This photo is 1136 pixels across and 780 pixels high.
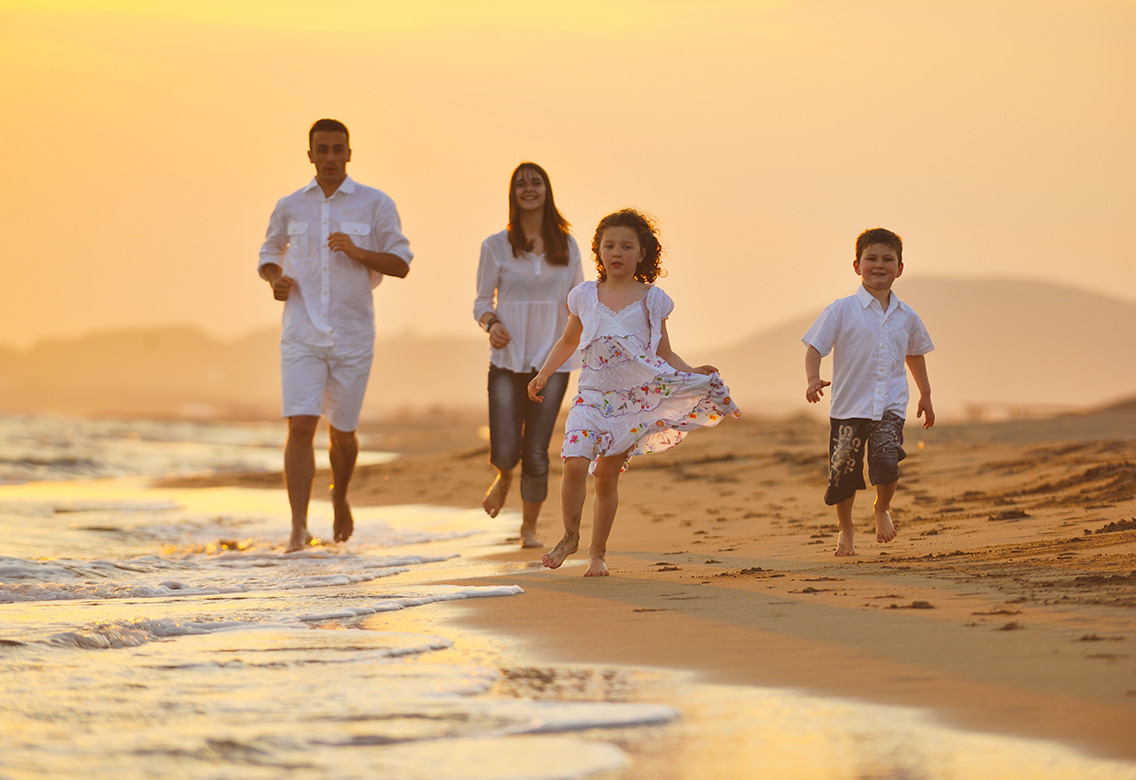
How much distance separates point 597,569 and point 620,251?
4.33ft

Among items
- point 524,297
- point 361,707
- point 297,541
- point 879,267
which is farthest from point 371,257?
point 361,707

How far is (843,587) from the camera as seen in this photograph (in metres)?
4.18

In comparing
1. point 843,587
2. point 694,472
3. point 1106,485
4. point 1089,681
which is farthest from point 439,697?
point 694,472

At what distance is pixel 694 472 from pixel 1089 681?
8.59 meters

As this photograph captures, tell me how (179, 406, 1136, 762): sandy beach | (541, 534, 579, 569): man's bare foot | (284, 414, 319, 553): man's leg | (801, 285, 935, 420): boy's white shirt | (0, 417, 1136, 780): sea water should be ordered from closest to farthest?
(0, 417, 1136, 780): sea water
(179, 406, 1136, 762): sandy beach
(541, 534, 579, 569): man's bare foot
(801, 285, 935, 420): boy's white shirt
(284, 414, 319, 553): man's leg

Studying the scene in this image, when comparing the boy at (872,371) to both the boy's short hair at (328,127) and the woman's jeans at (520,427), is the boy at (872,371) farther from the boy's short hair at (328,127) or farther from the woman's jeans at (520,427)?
the boy's short hair at (328,127)

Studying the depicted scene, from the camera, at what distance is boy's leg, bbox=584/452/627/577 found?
16.2 feet

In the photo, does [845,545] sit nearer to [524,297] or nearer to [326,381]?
[524,297]

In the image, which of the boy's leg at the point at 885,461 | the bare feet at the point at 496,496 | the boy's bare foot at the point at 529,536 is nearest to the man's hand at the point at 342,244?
the bare feet at the point at 496,496

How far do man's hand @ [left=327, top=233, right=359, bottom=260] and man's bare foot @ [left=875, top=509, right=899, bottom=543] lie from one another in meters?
3.12

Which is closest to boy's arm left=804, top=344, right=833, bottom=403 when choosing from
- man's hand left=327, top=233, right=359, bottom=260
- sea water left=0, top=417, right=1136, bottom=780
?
sea water left=0, top=417, right=1136, bottom=780

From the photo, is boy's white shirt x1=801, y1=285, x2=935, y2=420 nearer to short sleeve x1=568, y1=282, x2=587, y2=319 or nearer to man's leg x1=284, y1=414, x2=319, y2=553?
short sleeve x1=568, y1=282, x2=587, y2=319

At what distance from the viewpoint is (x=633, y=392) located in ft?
16.4

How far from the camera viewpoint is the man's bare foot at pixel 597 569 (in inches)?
193
